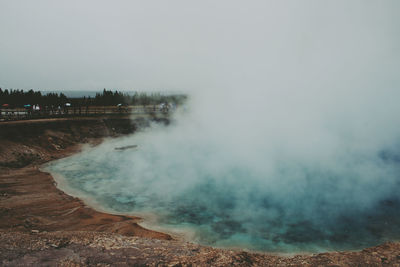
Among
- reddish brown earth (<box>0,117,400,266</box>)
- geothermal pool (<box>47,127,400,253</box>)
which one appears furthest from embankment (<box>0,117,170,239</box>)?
geothermal pool (<box>47,127,400,253</box>)

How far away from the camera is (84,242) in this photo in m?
4.92

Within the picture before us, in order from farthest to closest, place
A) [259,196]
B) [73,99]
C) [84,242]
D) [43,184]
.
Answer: [73,99]
[43,184]
[259,196]
[84,242]

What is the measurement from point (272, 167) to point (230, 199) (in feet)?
8.70

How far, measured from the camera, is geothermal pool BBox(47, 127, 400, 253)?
5977mm

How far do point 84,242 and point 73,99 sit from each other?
33.5m

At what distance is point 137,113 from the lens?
2584 cm

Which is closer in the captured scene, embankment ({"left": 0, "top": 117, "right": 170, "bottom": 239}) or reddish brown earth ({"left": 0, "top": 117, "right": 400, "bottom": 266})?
reddish brown earth ({"left": 0, "top": 117, "right": 400, "bottom": 266})

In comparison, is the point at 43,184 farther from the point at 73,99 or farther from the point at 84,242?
the point at 73,99

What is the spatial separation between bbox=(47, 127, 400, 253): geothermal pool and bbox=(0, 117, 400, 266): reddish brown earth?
749mm

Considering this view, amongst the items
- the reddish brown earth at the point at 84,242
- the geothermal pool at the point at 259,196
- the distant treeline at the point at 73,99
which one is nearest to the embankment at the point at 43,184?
the reddish brown earth at the point at 84,242

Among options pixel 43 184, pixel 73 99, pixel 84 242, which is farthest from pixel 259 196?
pixel 73 99

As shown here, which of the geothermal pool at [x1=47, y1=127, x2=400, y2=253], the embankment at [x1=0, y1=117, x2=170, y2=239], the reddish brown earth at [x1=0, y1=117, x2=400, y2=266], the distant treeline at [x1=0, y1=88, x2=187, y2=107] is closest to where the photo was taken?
the reddish brown earth at [x1=0, y1=117, x2=400, y2=266]

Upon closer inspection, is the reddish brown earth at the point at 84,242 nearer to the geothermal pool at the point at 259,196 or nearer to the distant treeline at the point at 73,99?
the geothermal pool at the point at 259,196

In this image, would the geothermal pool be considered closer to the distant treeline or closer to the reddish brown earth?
the reddish brown earth
